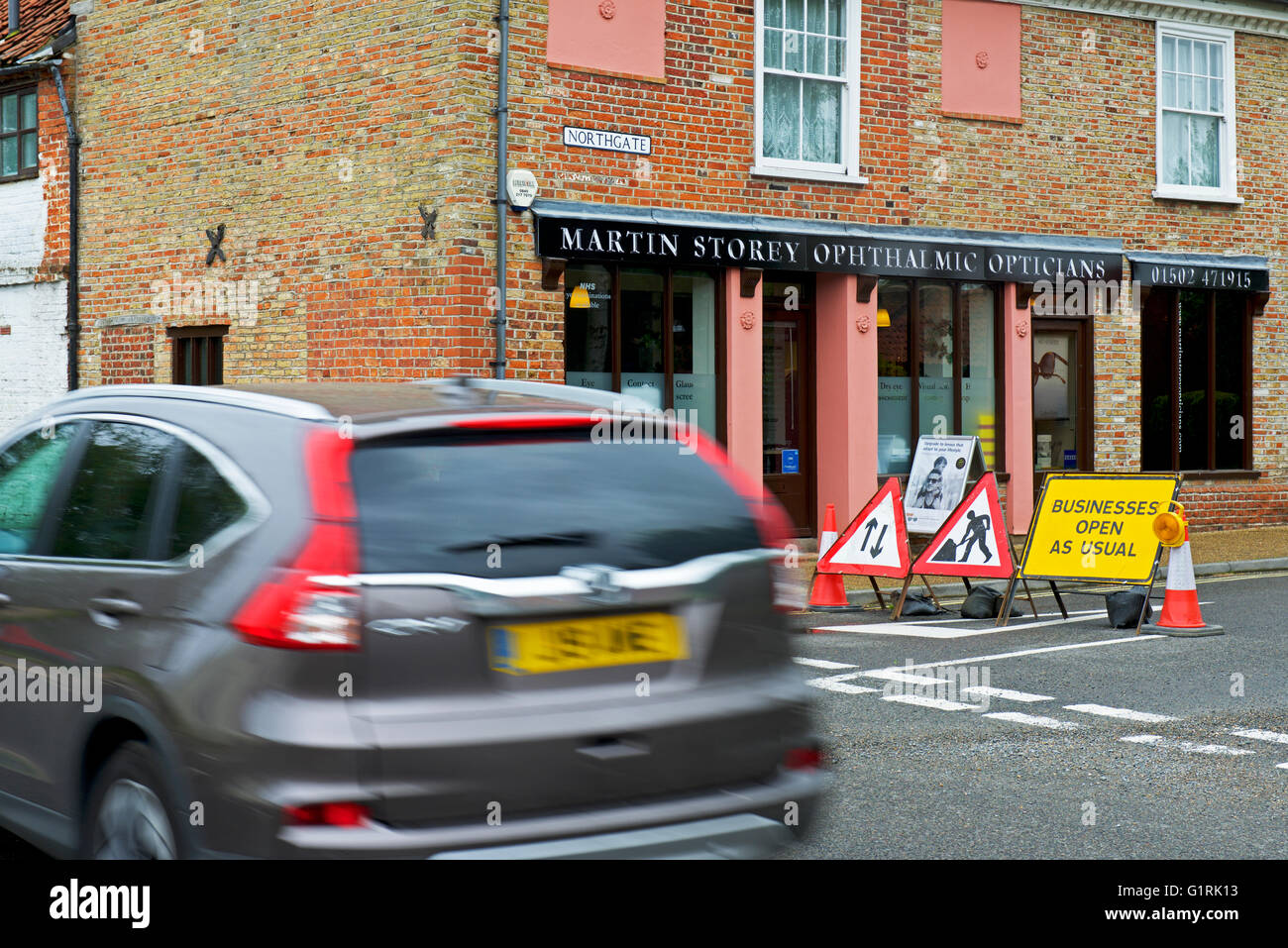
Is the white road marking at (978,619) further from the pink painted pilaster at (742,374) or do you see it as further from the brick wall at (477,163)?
the brick wall at (477,163)

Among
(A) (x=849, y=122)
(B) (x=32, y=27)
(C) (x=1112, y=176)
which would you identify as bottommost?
(C) (x=1112, y=176)

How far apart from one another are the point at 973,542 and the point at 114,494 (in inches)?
354

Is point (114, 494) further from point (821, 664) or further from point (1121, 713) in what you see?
point (821, 664)

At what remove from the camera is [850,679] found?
30.7ft

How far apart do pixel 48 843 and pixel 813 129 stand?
14034 millimetres

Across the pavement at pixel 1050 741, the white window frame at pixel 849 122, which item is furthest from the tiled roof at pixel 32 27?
the pavement at pixel 1050 741

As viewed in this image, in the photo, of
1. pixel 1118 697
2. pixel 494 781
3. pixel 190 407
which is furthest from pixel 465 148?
pixel 494 781

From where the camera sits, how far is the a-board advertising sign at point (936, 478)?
15.5 meters

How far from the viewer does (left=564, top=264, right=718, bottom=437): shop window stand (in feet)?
51.5

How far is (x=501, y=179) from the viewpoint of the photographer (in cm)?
1470

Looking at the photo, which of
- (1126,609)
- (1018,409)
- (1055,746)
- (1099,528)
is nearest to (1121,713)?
(1055,746)

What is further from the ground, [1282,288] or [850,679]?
[1282,288]

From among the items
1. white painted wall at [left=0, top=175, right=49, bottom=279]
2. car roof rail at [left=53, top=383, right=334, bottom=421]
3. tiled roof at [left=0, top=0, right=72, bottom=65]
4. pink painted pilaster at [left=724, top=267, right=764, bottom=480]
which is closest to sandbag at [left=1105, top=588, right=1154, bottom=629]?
pink painted pilaster at [left=724, top=267, right=764, bottom=480]
